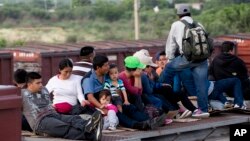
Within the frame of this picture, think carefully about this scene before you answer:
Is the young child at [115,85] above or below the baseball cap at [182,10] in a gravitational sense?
below

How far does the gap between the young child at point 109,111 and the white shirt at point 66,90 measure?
299 mm

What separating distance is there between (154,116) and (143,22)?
56.0 metres

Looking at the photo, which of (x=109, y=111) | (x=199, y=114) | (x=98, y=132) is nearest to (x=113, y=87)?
(x=109, y=111)

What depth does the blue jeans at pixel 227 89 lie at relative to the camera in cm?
1077

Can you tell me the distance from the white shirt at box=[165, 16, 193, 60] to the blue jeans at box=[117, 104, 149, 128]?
56.9 inches

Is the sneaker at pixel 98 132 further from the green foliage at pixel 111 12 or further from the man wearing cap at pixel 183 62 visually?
the green foliage at pixel 111 12

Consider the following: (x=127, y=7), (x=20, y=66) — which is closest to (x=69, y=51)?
(x=20, y=66)

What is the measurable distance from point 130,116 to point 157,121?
0.57 m

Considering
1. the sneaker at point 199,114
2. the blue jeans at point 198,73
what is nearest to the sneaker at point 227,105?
the blue jeans at point 198,73

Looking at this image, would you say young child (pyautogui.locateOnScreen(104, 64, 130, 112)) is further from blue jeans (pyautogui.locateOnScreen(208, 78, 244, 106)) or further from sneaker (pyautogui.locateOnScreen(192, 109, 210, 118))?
blue jeans (pyautogui.locateOnScreen(208, 78, 244, 106))

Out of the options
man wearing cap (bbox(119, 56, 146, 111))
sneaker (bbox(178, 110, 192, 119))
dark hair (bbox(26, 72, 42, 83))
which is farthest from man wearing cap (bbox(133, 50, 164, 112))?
dark hair (bbox(26, 72, 42, 83))

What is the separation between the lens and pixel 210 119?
377 inches

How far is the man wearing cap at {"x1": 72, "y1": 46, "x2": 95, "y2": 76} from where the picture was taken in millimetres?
9641

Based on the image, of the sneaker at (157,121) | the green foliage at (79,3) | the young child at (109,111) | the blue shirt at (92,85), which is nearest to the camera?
the sneaker at (157,121)
